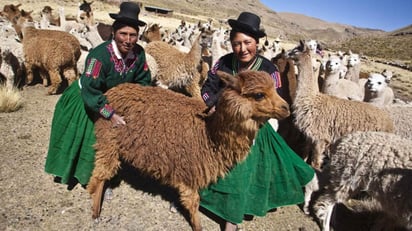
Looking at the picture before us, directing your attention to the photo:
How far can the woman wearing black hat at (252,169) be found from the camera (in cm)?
248

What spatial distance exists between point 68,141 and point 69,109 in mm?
314

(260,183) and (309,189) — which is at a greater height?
(260,183)

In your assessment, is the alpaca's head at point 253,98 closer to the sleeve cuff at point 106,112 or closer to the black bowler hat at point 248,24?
the black bowler hat at point 248,24

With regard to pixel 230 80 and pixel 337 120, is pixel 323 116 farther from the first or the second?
pixel 230 80

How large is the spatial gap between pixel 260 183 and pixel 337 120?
1.76m

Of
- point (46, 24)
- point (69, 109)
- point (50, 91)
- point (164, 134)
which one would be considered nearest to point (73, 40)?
point (50, 91)

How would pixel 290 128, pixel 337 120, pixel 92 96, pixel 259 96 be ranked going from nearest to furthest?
pixel 259 96 → pixel 92 96 → pixel 337 120 → pixel 290 128

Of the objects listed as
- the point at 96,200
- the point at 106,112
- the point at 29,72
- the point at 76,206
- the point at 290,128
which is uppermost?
the point at 106,112

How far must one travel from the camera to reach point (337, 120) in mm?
3959

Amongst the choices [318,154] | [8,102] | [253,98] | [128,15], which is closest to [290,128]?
[318,154]

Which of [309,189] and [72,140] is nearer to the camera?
[72,140]

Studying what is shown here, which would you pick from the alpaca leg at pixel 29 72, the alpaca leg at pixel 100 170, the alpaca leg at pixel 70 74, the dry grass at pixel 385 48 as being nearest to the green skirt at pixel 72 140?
the alpaca leg at pixel 100 170

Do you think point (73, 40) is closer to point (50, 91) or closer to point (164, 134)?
point (50, 91)

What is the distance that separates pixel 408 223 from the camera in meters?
2.33
